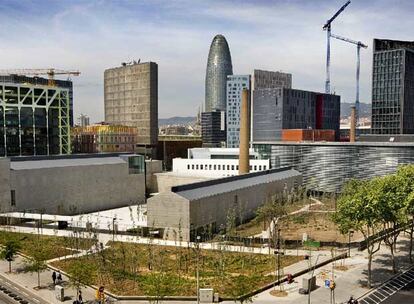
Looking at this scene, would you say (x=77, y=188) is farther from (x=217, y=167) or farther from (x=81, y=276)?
(x=81, y=276)

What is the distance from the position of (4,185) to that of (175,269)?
5092cm

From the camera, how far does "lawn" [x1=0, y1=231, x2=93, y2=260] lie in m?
67.3

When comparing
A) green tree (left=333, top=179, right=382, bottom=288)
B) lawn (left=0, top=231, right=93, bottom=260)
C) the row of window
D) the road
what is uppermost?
green tree (left=333, top=179, right=382, bottom=288)

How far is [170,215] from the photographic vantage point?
7675cm

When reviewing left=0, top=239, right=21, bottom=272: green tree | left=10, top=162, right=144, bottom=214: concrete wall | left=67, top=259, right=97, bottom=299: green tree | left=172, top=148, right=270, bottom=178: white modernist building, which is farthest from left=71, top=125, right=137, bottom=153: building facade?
left=67, top=259, right=97, bottom=299: green tree

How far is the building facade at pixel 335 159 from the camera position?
111125 mm

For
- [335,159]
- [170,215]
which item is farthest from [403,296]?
[335,159]

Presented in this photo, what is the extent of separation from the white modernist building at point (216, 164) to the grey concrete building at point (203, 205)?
104ft

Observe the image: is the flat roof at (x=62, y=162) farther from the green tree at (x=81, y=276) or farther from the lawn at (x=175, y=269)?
the green tree at (x=81, y=276)

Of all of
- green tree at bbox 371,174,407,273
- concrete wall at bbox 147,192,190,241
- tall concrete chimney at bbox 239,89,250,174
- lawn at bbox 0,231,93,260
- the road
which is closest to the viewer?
the road

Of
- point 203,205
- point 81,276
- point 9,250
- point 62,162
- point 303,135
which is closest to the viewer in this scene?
point 81,276

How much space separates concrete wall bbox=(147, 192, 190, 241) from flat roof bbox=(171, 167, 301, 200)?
1.62 m

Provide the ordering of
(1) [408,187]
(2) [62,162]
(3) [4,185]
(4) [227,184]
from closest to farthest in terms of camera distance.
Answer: (1) [408,187] → (3) [4,185] → (4) [227,184] → (2) [62,162]

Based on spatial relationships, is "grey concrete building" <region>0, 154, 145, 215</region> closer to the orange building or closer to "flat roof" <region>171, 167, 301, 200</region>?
"flat roof" <region>171, 167, 301, 200</region>
